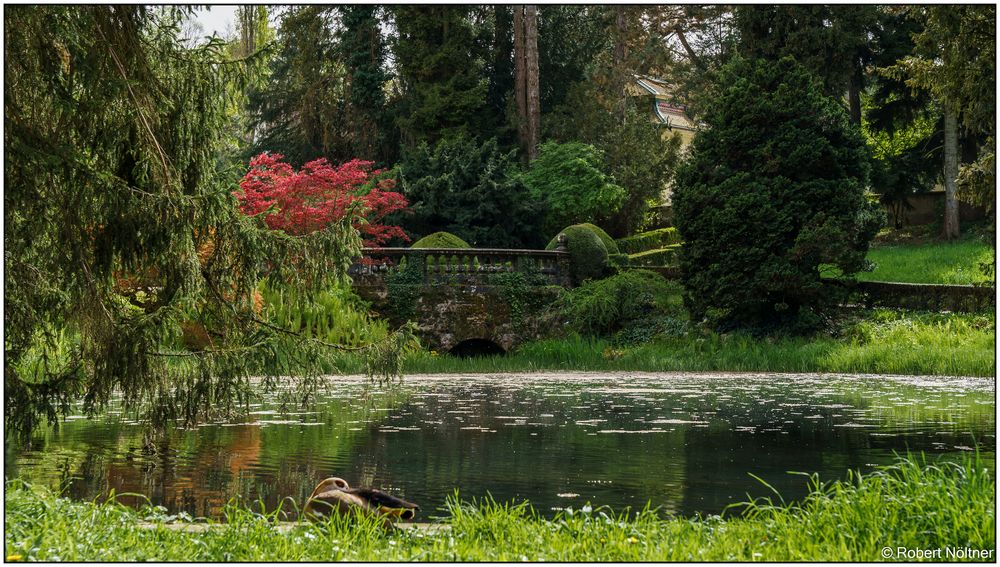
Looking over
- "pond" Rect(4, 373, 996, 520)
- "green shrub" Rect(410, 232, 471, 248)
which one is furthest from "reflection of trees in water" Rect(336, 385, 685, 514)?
"green shrub" Rect(410, 232, 471, 248)

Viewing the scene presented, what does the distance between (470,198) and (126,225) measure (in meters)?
19.2

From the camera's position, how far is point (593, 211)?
28.4 m

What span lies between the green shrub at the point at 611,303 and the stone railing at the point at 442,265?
120 centimetres

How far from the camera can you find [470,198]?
86.7 feet

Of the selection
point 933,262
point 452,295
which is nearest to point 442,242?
point 452,295

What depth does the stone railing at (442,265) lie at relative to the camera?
22.0 meters

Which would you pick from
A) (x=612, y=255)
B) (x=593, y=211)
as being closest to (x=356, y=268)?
(x=612, y=255)

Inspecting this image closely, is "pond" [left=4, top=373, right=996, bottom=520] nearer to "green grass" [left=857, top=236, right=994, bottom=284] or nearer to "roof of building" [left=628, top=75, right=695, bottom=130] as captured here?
"green grass" [left=857, top=236, right=994, bottom=284]

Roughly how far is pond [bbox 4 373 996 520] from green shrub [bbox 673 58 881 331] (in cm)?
505

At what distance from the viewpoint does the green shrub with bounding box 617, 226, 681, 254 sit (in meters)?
28.6

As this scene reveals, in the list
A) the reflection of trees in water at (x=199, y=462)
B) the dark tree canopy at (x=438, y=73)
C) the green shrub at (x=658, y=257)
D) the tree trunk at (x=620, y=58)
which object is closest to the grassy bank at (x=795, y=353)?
the green shrub at (x=658, y=257)

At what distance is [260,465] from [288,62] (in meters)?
27.1

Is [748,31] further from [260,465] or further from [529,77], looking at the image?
[260,465]

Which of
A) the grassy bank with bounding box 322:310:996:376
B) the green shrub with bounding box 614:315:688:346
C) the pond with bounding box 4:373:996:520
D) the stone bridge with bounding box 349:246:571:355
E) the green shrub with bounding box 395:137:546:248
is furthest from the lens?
the green shrub with bounding box 395:137:546:248
